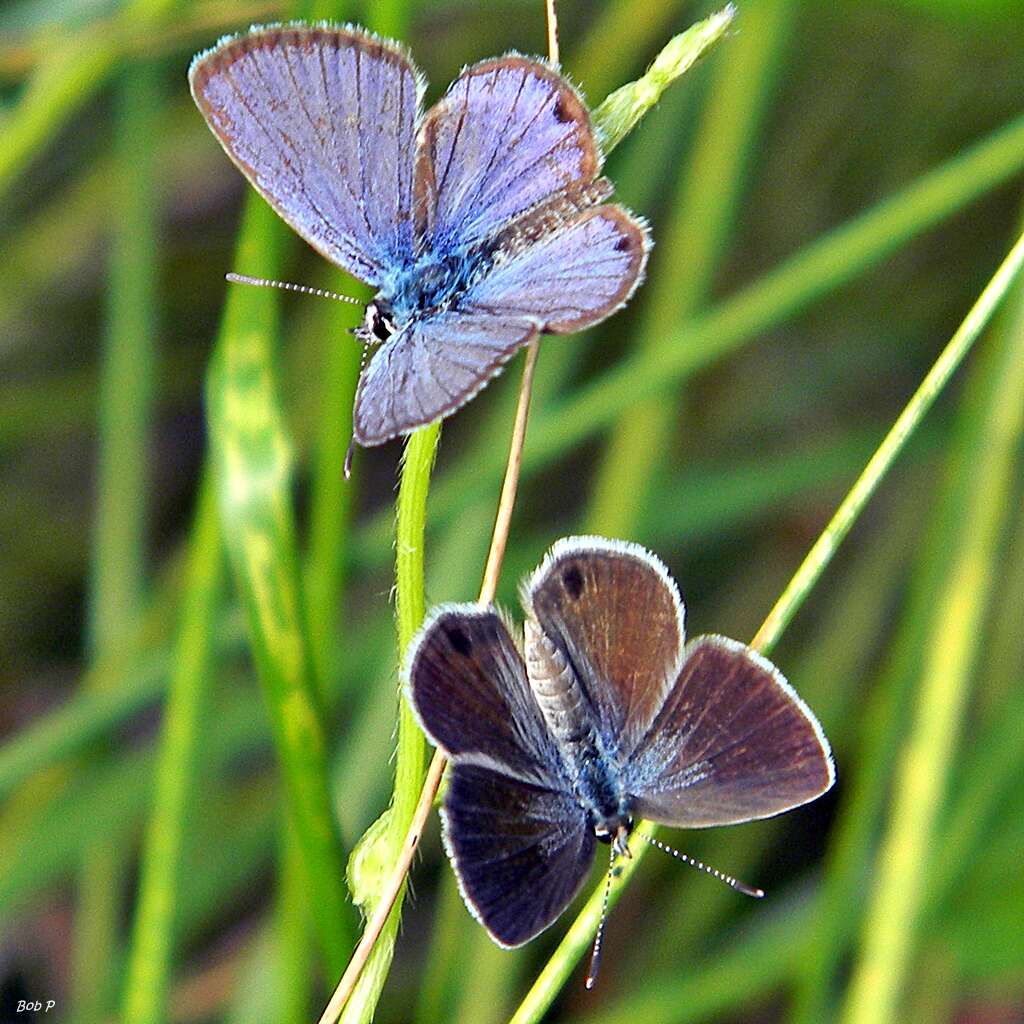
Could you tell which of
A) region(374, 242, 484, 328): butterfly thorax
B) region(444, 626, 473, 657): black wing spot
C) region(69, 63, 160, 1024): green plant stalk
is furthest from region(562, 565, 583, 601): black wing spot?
region(69, 63, 160, 1024): green plant stalk

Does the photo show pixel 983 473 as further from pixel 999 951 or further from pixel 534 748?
pixel 534 748

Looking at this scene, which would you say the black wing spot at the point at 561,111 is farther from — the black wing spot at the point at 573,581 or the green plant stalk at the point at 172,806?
the green plant stalk at the point at 172,806

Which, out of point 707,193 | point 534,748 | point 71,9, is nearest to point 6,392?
point 71,9

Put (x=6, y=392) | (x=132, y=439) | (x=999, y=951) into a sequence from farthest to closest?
(x=6, y=392) < (x=132, y=439) < (x=999, y=951)

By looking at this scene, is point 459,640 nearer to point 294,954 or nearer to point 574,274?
point 574,274

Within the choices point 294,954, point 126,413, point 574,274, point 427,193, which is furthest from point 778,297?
point 126,413

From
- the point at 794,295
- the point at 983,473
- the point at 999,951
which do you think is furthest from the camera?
the point at 999,951

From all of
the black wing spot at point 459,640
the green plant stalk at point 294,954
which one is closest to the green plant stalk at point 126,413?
the green plant stalk at point 294,954
